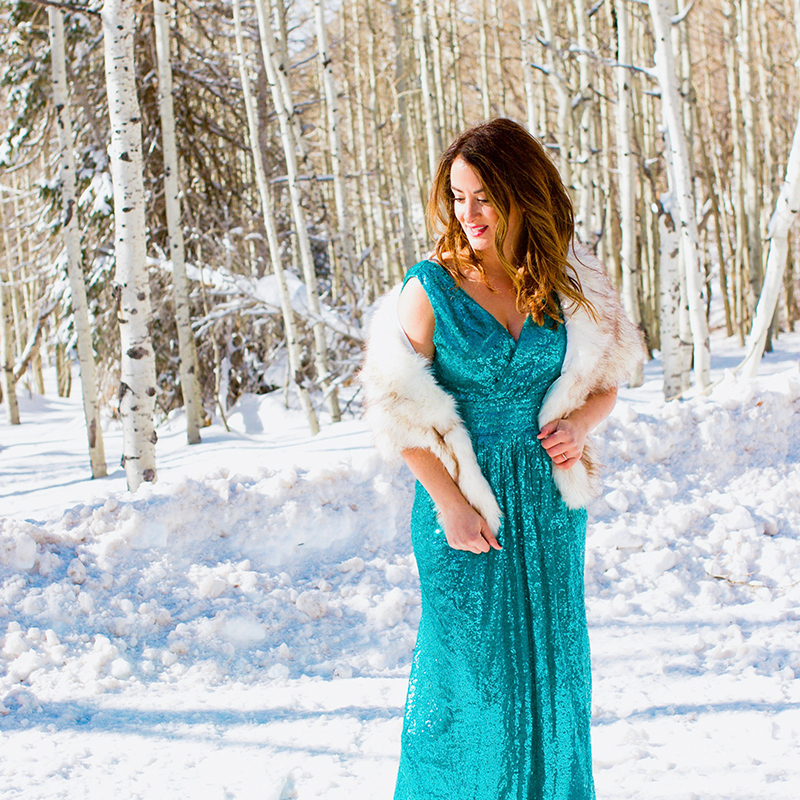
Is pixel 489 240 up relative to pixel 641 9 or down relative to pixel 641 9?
down

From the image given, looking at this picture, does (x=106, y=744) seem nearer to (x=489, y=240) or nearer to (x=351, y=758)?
(x=351, y=758)

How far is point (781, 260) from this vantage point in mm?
5336

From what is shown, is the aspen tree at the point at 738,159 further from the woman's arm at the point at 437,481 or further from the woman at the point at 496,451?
the woman's arm at the point at 437,481

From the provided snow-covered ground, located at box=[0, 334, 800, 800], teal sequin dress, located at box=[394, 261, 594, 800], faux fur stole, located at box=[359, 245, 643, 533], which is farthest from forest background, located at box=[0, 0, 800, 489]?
teal sequin dress, located at box=[394, 261, 594, 800]

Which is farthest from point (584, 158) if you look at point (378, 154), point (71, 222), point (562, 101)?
point (378, 154)

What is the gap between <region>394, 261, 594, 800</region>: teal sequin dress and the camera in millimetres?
1706

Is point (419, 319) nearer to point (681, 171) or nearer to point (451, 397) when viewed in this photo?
point (451, 397)

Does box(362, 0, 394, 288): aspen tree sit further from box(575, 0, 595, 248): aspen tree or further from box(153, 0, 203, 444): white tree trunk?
box(153, 0, 203, 444): white tree trunk

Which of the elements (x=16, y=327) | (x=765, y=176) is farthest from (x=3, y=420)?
(x=765, y=176)

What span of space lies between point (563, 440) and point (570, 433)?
0.03m

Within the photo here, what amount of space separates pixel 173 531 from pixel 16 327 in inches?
562

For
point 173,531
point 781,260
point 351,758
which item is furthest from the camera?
point 781,260

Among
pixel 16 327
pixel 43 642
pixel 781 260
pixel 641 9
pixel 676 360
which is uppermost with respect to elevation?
pixel 641 9

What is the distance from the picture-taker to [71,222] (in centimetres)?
718
